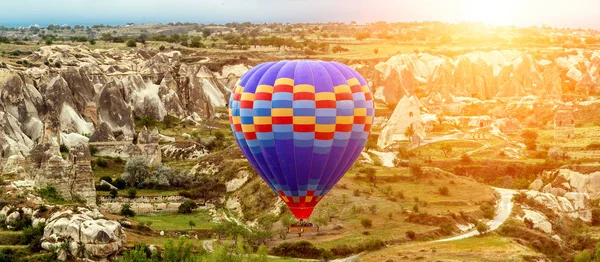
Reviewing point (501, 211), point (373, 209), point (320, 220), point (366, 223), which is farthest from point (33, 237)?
point (501, 211)

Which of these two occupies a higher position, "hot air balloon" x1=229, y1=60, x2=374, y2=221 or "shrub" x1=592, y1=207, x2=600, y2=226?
"hot air balloon" x1=229, y1=60, x2=374, y2=221

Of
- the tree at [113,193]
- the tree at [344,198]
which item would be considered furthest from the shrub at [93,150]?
the tree at [344,198]

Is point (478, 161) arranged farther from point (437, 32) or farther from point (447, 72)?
point (437, 32)

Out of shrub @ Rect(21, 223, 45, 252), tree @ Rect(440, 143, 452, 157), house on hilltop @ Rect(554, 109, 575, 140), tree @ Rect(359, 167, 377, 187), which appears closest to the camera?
shrub @ Rect(21, 223, 45, 252)

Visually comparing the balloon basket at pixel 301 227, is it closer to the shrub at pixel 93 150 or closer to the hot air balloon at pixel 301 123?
the hot air balloon at pixel 301 123

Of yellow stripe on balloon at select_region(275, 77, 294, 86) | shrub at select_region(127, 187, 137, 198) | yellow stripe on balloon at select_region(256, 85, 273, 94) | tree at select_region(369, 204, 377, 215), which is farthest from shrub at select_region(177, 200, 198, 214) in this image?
yellow stripe on balloon at select_region(275, 77, 294, 86)

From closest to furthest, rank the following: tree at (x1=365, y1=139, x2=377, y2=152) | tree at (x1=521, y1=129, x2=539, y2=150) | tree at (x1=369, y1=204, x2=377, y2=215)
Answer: tree at (x1=369, y1=204, x2=377, y2=215), tree at (x1=365, y1=139, x2=377, y2=152), tree at (x1=521, y1=129, x2=539, y2=150)

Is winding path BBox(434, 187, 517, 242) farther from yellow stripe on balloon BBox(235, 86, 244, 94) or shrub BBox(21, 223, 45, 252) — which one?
shrub BBox(21, 223, 45, 252)
